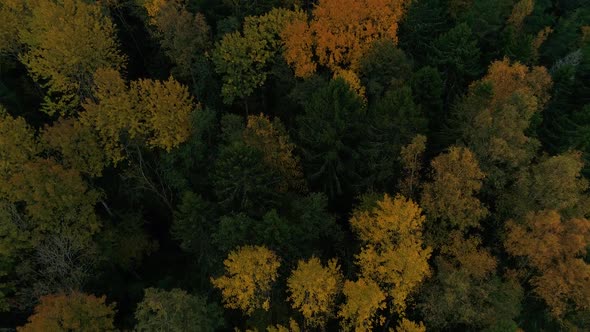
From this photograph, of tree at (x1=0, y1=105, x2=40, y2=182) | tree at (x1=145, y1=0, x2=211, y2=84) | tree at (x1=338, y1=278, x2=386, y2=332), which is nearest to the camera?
tree at (x1=338, y1=278, x2=386, y2=332)

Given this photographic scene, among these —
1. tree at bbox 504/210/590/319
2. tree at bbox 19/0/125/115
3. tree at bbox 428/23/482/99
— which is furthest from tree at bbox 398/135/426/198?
tree at bbox 19/0/125/115

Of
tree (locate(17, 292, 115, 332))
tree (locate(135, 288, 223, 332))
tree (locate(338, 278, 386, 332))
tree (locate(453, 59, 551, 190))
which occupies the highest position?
tree (locate(453, 59, 551, 190))

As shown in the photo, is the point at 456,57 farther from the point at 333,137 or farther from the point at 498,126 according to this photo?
the point at 333,137

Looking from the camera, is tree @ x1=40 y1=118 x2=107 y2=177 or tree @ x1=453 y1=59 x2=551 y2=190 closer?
tree @ x1=453 y1=59 x2=551 y2=190

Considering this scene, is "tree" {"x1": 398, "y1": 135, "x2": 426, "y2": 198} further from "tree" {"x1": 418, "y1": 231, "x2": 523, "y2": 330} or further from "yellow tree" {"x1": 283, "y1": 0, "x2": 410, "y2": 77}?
"yellow tree" {"x1": 283, "y1": 0, "x2": 410, "y2": 77}

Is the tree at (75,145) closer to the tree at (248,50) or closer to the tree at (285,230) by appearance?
the tree at (248,50)

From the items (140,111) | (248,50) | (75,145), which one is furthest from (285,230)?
(75,145)

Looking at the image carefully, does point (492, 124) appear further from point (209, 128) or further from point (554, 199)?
point (209, 128)

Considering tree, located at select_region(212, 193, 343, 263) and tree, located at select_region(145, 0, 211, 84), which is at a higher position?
tree, located at select_region(145, 0, 211, 84)
